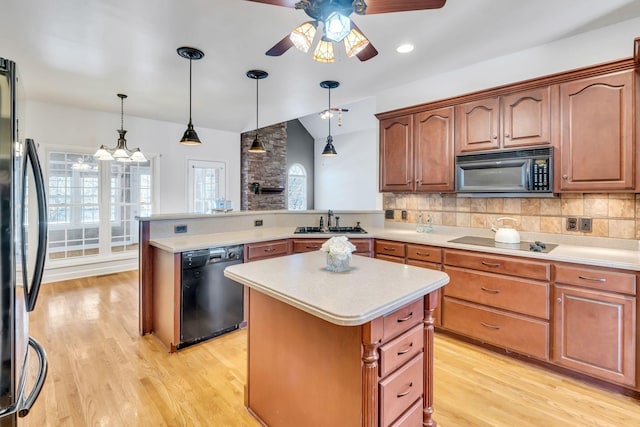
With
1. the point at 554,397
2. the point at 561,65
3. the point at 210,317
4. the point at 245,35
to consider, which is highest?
the point at 245,35

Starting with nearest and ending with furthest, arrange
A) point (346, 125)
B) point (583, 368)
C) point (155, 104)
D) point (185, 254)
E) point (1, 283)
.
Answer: point (1, 283)
point (583, 368)
point (185, 254)
point (155, 104)
point (346, 125)

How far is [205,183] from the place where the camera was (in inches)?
263

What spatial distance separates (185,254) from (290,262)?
3.68 ft

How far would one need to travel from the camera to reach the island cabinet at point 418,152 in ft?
10.8

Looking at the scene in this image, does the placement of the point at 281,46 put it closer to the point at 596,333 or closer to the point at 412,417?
the point at 412,417

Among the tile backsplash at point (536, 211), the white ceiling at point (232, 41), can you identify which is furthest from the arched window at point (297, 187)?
the tile backsplash at point (536, 211)

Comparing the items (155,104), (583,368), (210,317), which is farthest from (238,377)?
(155,104)

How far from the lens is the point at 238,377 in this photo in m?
2.32

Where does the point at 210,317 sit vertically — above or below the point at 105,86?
below

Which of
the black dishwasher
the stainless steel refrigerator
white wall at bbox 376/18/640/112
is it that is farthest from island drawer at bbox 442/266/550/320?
the stainless steel refrigerator

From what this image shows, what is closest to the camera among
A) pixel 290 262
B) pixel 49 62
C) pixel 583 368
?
pixel 290 262

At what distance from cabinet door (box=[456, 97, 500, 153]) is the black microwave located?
0.10 m

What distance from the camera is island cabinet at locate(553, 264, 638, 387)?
6.75 ft

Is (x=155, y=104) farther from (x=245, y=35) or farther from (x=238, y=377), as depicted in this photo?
(x=238, y=377)
